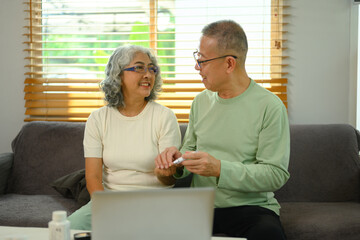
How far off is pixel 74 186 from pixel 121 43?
3.87 ft

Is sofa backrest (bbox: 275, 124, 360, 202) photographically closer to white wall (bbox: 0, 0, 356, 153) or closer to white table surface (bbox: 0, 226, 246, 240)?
white wall (bbox: 0, 0, 356, 153)

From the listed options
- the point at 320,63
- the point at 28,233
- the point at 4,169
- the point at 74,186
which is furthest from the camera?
the point at 320,63

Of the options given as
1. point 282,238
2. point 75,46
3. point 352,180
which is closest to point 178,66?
point 75,46

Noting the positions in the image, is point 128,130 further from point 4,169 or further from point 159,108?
point 4,169

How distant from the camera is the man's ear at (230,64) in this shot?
214 centimetres

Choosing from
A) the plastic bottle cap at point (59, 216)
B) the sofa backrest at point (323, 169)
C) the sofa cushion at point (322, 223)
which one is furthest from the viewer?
the sofa backrest at point (323, 169)

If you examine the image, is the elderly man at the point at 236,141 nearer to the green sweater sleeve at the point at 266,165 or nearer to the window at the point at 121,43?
the green sweater sleeve at the point at 266,165

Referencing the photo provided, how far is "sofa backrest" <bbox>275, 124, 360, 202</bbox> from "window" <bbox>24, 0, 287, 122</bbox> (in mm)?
521

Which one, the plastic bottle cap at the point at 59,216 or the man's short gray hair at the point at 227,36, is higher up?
the man's short gray hair at the point at 227,36

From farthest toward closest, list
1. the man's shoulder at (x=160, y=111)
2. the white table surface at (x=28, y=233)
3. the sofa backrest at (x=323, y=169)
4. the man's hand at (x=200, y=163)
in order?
1. the sofa backrest at (x=323, y=169)
2. the man's shoulder at (x=160, y=111)
3. the man's hand at (x=200, y=163)
4. the white table surface at (x=28, y=233)

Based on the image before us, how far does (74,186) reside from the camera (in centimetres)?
267

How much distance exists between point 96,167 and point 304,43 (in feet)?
5.64


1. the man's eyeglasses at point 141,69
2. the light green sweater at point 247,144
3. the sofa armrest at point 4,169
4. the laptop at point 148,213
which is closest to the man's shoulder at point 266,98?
the light green sweater at point 247,144

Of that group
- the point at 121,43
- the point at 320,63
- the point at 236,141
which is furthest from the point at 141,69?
the point at 320,63
